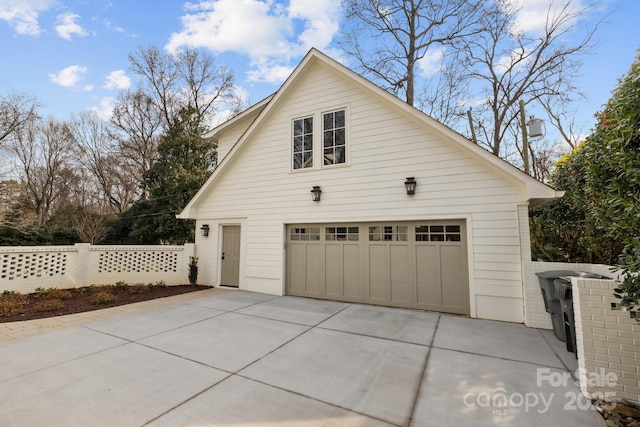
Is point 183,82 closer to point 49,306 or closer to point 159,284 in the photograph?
point 159,284

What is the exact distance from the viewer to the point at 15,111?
1328 cm

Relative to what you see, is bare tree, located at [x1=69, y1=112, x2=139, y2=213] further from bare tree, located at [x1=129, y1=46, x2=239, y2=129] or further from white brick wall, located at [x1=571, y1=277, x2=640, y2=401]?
white brick wall, located at [x1=571, y1=277, x2=640, y2=401]

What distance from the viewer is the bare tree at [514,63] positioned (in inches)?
423

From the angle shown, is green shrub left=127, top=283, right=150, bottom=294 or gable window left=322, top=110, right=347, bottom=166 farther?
green shrub left=127, top=283, right=150, bottom=294

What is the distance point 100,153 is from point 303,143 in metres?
18.2

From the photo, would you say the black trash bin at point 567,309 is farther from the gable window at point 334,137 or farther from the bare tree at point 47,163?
the bare tree at point 47,163

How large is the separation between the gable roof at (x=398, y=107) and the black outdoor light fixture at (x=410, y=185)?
1.09 meters

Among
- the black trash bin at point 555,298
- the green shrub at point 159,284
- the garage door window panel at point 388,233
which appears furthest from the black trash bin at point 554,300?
the green shrub at point 159,284

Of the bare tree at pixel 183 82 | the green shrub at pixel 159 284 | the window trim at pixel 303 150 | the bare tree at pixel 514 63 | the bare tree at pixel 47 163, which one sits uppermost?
the bare tree at pixel 183 82

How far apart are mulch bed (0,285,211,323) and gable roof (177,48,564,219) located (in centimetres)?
241

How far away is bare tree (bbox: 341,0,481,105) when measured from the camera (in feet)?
37.9

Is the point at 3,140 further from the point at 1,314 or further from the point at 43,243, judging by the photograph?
the point at 1,314

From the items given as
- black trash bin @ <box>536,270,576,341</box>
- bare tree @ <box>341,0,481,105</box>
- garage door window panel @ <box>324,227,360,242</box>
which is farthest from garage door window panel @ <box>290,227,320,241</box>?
bare tree @ <box>341,0,481,105</box>

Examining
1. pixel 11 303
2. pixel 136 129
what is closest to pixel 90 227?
pixel 136 129
